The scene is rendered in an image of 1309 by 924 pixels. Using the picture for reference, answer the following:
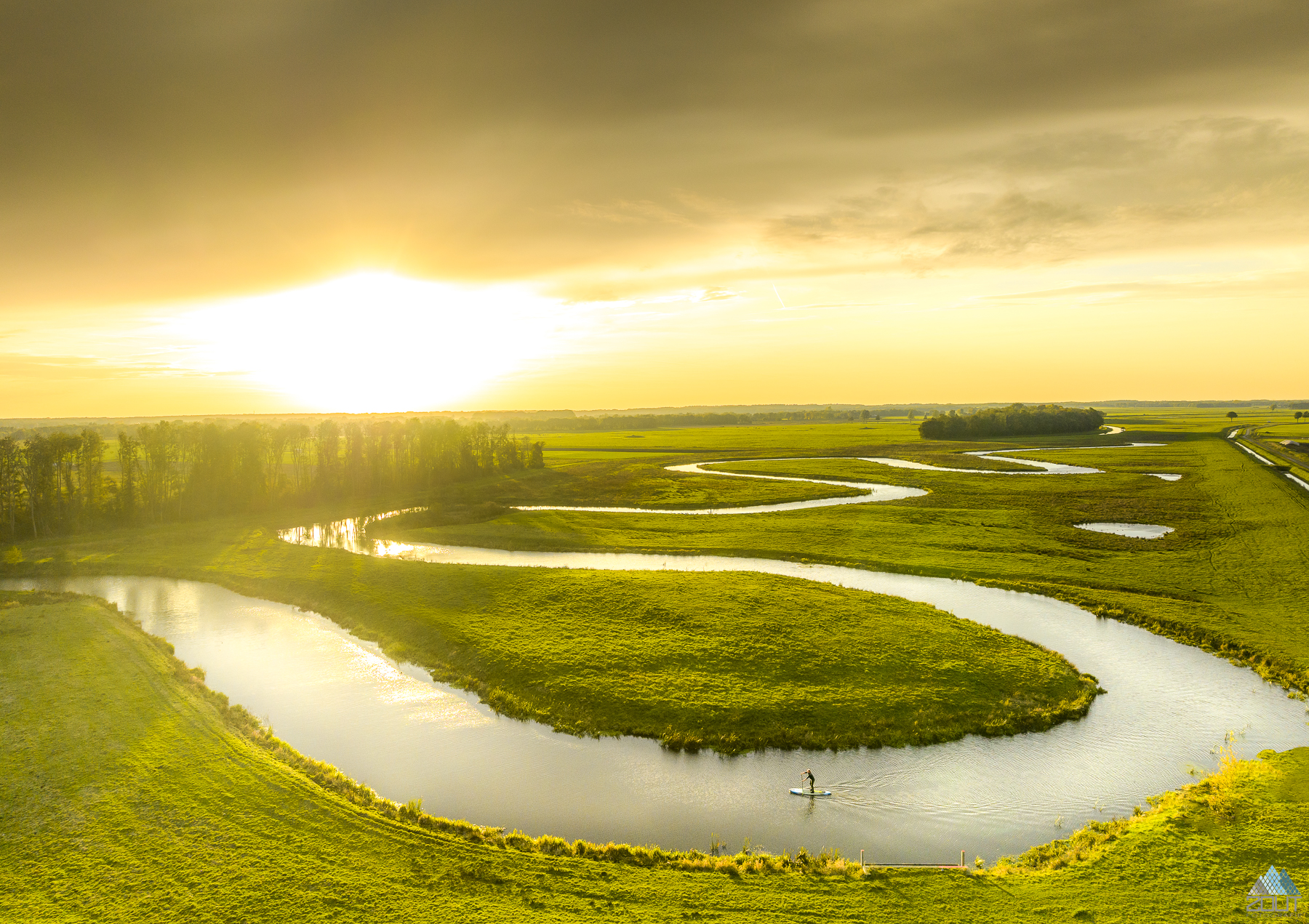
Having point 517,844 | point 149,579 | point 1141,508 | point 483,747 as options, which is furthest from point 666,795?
point 1141,508

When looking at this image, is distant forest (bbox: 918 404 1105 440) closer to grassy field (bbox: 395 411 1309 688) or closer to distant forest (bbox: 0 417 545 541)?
grassy field (bbox: 395 411 1309 688)

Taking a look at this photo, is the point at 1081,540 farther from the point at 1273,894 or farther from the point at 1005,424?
the point at 1005,424

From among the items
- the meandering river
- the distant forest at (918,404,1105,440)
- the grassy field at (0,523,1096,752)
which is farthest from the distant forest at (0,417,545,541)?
the distant forest at (918,404,1105,440)

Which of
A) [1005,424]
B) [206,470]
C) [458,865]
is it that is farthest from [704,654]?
[1005,424]

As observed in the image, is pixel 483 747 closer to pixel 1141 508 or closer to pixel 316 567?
pixel 316 567

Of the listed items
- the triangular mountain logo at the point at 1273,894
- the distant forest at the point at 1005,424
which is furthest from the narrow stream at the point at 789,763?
the distant forest at the point at 1005,424

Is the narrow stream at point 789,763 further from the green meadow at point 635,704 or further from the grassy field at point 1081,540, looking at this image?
the grassy field at point 1081,540

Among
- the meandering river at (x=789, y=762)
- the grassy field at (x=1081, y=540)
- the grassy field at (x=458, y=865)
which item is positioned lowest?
the meandering river at (x=789, y=762)
